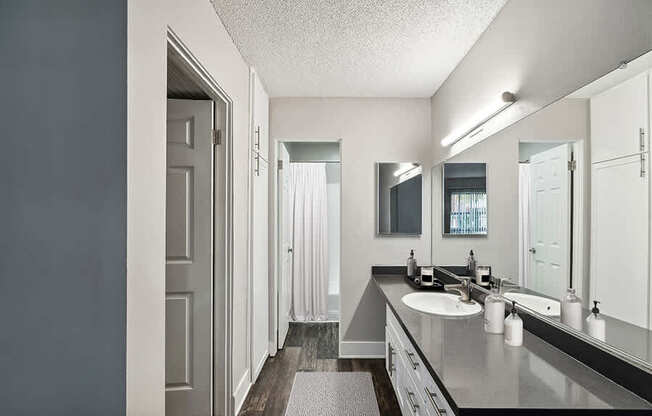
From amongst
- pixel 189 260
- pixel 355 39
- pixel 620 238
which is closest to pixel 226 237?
pixel 189 260

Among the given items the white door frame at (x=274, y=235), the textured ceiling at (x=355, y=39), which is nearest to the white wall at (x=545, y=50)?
the textured ceiling at (x=355, y=39)

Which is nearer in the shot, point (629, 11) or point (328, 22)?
point (629, 11)

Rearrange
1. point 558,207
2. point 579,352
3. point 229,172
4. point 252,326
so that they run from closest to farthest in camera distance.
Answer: point 579,352 < point 558,207 < point 229,172 < point 252,326

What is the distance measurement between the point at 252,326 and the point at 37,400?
5.95 feet

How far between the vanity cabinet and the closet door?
107 centimetres

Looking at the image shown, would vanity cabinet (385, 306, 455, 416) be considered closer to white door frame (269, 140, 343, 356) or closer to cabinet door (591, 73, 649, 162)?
cabinet door (591, 73, 649, 162)

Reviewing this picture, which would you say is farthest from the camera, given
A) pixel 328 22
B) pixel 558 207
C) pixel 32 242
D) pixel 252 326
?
pixel 252 326

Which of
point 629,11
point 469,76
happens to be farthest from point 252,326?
point 629,11

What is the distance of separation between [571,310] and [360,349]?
2.36 meters

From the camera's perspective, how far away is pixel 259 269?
3.15 m

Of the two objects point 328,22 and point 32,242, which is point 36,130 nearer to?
point 32,242

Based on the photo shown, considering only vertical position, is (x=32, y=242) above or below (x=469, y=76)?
below

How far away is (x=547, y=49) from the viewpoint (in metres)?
1.70

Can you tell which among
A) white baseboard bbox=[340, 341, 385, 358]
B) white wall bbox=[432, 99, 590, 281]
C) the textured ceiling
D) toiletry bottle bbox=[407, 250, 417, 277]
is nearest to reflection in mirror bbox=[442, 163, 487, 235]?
white wall bbox=[432, 99, 590, 281]
